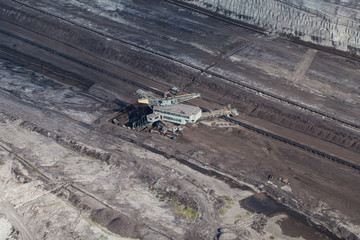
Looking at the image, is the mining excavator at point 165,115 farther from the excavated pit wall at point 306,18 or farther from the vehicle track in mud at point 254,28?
the excavated pit wall at point 306,18

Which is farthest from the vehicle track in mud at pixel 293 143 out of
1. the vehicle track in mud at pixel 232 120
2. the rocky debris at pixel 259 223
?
the rocky debris at pixel 259 223

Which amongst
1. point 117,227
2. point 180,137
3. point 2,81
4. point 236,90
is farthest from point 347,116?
point 2,81

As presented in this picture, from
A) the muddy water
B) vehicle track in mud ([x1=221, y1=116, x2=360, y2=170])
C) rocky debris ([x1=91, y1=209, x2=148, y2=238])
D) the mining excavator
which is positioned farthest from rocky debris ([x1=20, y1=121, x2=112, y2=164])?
vehicle track in mud ([x1=221, y1=116, x2=360, y2=170])

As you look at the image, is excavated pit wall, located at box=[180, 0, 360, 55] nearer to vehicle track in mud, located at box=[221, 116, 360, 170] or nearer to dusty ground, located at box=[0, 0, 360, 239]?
dusty ground, located at box=[0, 0, 360, 239]

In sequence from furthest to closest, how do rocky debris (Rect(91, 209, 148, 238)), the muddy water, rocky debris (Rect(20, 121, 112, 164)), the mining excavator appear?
the mining excavator < rocky debris (Rect(20, 121, 112, 164)) < the muddy water < rocky debris (Rect(91, 209, 148, 238))

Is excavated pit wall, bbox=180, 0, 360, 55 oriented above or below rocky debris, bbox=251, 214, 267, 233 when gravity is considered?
above

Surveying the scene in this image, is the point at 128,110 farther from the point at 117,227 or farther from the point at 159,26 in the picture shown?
the point at 159,26

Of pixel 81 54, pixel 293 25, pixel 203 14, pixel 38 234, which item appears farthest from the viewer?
pixel 203 14

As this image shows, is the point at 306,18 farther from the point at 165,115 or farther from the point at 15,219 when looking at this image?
the point at 15,219
